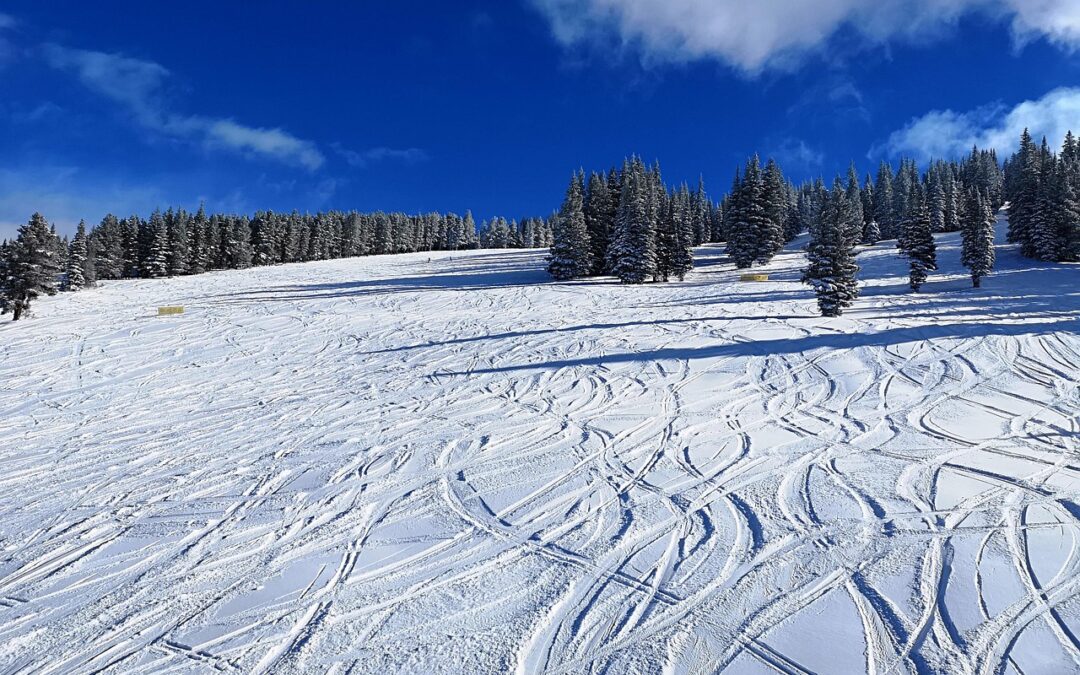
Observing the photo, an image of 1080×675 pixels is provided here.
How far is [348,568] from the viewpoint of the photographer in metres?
6.43

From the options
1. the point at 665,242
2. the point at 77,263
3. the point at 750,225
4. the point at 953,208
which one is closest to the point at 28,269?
the point at 77,263

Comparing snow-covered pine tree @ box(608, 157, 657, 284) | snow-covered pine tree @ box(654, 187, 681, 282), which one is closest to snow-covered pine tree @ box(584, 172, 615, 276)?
snow-covered pine tree @ box(608, 157, 657, 284)

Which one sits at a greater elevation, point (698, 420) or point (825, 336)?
point (825, 336)

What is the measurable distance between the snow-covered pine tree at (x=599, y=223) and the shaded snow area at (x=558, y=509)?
34.0 metres

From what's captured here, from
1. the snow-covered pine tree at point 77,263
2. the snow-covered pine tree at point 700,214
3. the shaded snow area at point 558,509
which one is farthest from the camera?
the snow-covered pine tree at point 700,214

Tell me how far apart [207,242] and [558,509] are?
85806mm

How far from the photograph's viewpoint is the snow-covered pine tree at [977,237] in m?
35.9

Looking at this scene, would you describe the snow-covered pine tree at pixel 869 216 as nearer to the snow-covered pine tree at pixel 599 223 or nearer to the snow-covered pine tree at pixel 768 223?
the snow-covered pine tree at pixel 768 223

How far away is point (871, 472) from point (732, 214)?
173 ft

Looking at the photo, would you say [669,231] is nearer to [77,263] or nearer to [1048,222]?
[1048,222]

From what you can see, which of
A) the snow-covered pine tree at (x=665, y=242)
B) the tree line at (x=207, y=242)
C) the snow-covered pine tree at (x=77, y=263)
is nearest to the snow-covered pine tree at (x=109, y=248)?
the tree line at (x=207, y=242)

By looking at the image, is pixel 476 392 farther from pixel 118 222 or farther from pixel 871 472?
pixel 118 222

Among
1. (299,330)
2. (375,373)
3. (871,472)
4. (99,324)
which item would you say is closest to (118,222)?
(99,324)

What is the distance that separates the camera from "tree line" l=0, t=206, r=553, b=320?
115ft
